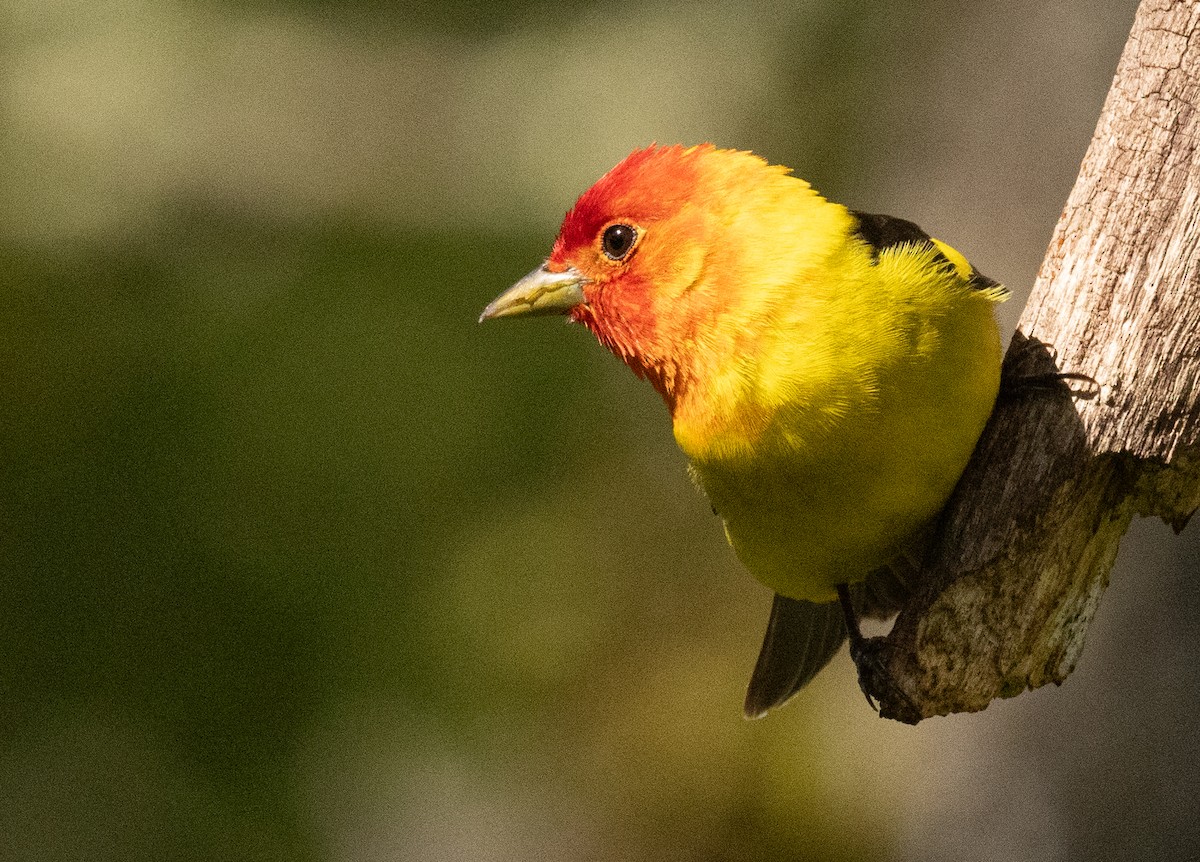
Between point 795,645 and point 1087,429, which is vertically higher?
point 1087,429

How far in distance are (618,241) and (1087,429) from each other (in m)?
1.22

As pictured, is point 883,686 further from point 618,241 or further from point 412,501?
point 412,501

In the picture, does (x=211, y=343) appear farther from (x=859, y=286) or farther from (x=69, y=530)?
(x=859, y=286)

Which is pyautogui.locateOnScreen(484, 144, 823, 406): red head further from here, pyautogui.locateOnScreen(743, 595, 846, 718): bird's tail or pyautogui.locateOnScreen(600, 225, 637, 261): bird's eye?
pyautogui.locateOnScreen(743, 595, 846, 718): bird's tail

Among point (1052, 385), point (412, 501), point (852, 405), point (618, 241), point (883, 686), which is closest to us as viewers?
point (852, 405)

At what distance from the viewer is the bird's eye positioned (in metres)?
3.32

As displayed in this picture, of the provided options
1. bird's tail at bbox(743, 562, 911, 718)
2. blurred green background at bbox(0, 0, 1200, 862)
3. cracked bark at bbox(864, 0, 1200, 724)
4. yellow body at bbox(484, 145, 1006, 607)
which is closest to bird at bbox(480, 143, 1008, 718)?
yellow body at bbox(484, 145, 1006, 607)

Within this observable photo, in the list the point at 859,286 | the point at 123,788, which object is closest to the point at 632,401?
the point at 123,788

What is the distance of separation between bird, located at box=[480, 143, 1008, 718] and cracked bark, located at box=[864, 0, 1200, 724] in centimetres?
14

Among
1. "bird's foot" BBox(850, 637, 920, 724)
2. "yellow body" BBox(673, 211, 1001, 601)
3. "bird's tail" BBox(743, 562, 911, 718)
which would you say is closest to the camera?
"yellow body" BBox(673, 211, 1001, 601)

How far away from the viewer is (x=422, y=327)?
17.2 ft

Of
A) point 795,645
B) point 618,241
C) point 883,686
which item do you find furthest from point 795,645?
point 618,241

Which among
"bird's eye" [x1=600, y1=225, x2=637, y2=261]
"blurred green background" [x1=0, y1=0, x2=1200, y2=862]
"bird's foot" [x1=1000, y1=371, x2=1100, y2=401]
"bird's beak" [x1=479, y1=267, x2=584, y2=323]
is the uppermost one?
"bird's foot" [x1=1000, y1=371, x2=1100, y2=401]

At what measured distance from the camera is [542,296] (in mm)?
3449
